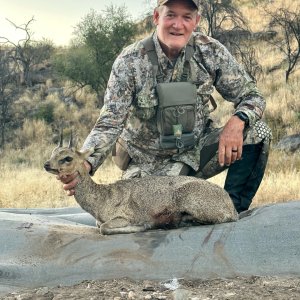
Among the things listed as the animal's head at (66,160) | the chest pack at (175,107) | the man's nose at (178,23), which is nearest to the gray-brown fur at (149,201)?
the animal's head at (66,160)

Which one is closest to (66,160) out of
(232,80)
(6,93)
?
(232,80)

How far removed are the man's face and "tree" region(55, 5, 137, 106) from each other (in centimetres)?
2176

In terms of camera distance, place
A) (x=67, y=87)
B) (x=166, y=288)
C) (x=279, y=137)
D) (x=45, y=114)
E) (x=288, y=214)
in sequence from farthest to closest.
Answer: (x=67, y=87), (x=45, y=114), (x=279, y=137), (x=288, y=214), (x=166, y=288)

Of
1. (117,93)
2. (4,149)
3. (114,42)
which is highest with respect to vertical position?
(114,42)

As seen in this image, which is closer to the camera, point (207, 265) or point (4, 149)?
point (207, 265)

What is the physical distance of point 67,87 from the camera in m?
30.8

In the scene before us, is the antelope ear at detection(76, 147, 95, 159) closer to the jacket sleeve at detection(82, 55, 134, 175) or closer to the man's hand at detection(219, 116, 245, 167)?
the jacket sleeve at detection(82, 55, 134, 175)

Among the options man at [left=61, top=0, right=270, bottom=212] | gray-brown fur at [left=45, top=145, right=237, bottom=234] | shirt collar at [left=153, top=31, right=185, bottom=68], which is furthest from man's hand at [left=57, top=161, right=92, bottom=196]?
shirt collar at [left=153, top=31, right=185, bottom=68]

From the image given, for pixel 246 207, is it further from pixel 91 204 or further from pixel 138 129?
pixel 91 204

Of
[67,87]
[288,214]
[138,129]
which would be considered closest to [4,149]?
[67,87]

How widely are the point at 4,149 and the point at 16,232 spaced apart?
19.5 metres

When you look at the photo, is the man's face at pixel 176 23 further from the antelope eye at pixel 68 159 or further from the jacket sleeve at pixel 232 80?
the antelope eye at pixel 68 159

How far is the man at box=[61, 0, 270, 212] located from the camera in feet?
18.5

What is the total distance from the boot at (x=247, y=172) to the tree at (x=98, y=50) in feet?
71.4
